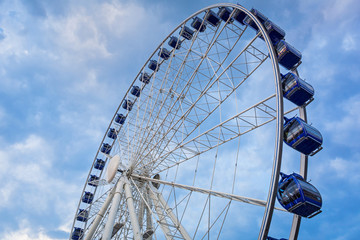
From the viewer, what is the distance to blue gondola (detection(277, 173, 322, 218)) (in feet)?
30.4

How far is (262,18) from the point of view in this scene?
52.9ft

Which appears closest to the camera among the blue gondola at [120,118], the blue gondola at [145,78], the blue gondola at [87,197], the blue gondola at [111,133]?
the blue gondola at [145,78]

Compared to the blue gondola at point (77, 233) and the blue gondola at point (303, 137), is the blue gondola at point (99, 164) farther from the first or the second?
the blue gondola at point (303, 137)

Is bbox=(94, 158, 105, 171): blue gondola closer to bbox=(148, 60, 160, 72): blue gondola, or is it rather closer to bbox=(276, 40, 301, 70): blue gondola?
bbox=(148, 60, 160, 72): blue gondola

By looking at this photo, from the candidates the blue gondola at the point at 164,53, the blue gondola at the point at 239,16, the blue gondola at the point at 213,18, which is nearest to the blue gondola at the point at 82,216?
the blue gondola at the point at 164,53

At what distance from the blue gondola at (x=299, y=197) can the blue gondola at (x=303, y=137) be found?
1222 millimetres

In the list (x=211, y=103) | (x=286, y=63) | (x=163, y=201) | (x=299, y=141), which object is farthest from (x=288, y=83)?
(x=163, y=201)

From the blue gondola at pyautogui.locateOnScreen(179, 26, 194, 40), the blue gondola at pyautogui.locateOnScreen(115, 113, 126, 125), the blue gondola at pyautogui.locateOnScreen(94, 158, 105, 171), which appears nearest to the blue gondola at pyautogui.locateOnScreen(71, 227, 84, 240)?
the blue gondola at pyautogui.locateOnScreen(94, 158, 105, 171)

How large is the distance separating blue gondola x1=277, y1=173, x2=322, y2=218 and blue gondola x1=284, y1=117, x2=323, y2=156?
1222 millimetres

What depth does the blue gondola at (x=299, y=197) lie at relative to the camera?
9272mm

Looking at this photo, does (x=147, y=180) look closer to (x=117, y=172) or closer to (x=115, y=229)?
(x=117, y=172)

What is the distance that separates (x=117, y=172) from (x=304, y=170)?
11.3m

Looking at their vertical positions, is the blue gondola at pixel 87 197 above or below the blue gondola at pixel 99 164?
below

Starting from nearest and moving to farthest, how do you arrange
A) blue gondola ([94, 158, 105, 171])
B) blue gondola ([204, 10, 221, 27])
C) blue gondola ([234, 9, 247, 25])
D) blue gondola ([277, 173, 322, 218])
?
blue gondola ([277, 173, 322, 218])
blue gondola ([234, 9, 247, 25])
blue gondola ([204, 10, 221, 27])
blue gondola ([94, 158, 105, 171])
